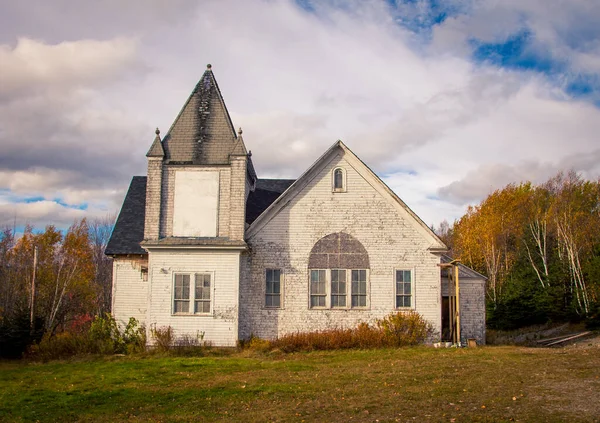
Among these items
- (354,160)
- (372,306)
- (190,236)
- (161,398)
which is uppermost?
(354,160)

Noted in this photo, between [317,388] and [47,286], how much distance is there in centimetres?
3340

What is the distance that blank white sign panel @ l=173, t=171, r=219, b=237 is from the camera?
20.9 meters

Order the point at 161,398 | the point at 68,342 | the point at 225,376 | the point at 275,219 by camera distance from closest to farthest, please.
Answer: the point at 161,398
the point at 225,376
the point at 68,342
the point at 275,219

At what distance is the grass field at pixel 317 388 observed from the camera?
10.5 metres

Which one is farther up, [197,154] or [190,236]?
[197,154]

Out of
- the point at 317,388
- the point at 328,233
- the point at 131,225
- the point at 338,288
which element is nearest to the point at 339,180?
the point at 328,233

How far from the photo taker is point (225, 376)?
15.1 m

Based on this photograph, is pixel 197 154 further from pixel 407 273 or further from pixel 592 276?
pixel 592 276

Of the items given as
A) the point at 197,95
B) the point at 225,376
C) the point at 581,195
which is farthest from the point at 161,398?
the point at 581,195

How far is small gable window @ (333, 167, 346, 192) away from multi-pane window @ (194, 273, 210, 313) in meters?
6.09

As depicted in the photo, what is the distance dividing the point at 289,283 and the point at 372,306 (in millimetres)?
3320

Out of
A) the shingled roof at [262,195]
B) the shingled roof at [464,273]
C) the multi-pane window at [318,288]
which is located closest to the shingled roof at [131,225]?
the shingled roof at [262,195]

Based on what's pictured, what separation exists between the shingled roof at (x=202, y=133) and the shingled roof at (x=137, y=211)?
3.42m

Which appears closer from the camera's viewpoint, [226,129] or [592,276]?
[226,129]
